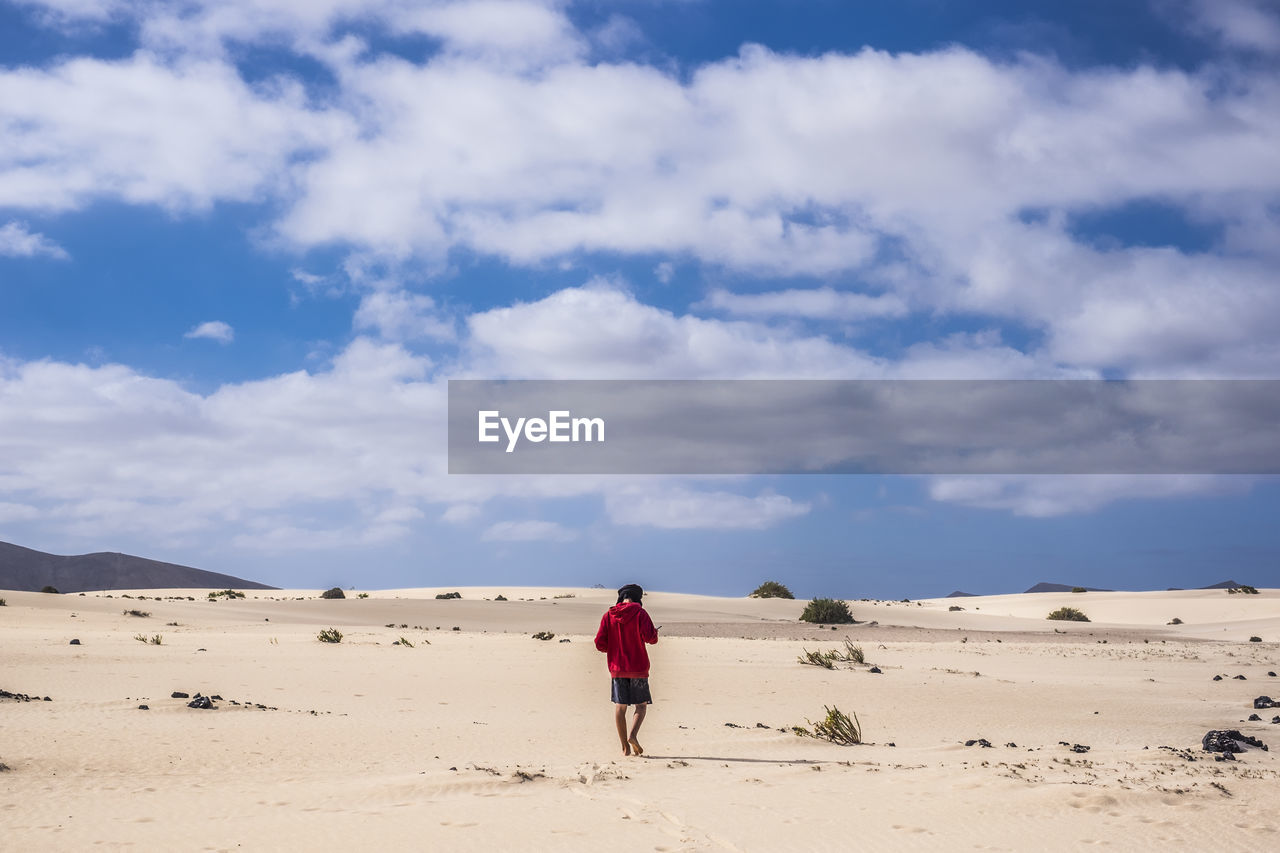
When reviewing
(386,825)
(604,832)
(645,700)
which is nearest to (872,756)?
(645,700)

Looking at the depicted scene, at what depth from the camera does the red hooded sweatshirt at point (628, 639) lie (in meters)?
10.5

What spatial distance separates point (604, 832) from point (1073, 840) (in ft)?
10.4

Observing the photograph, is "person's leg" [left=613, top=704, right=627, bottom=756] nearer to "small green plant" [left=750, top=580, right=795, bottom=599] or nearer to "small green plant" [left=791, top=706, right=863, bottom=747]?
"small green plant" [left=791, top=706, right=863, bottom=747]

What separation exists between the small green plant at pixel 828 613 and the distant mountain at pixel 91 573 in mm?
61470

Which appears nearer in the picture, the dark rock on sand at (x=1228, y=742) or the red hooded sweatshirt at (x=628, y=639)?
the red hooded sweatshirt at (x=628, y=639)

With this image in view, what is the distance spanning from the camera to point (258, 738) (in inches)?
437

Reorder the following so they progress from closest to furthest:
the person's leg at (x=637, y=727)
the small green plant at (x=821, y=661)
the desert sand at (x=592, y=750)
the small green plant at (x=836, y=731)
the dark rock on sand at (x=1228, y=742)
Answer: the desert sand at (x=592, y=750)
the person's leg at (x=637, y=727)
the dark rock on sand at (x=1228, y=742)
the small green plant at (x=836, y=731)
the small green plant at (x=821, y=661)

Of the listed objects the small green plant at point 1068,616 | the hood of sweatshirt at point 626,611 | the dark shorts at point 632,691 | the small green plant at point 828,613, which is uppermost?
the hood of sweatshirt at point 626,611

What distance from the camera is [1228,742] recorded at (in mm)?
10906

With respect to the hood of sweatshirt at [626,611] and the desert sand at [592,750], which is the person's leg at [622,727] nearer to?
the desert sand at [592,750]

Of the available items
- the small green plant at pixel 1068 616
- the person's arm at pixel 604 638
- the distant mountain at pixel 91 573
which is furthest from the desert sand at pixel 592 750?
the distant mountain at pixel 91 573

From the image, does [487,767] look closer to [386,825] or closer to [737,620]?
[386,825]

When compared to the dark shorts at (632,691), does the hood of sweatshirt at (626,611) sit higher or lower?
higher

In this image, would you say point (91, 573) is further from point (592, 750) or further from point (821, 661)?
point (592, 750)
